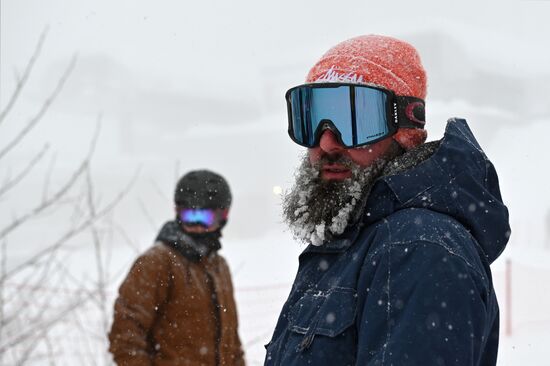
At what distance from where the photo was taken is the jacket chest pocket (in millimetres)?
1317

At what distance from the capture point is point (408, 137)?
164 centimetres

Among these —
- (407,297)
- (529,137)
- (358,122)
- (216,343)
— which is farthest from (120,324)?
(529,137)

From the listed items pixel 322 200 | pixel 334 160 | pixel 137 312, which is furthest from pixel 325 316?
pixel 137 312

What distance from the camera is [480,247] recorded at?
4.58ft

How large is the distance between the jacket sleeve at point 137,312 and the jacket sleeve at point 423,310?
207cm

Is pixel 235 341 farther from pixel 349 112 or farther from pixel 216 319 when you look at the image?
pixel 349 112

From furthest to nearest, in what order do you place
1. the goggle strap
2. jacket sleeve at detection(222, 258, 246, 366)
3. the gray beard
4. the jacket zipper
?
1. jacket sleeve at detection(222, 258, 246, 366)
2. the jacket zipper
3. the goggle strap
4. the gray beard

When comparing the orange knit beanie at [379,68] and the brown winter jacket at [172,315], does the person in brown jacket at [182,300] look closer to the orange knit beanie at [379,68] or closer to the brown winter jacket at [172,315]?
the brown winter jacket at [172,315]

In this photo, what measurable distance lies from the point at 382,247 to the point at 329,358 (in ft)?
0.81

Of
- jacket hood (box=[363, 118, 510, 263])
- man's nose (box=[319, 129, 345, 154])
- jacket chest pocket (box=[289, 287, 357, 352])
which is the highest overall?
man's nose (box=[319, 129, 345, 154])

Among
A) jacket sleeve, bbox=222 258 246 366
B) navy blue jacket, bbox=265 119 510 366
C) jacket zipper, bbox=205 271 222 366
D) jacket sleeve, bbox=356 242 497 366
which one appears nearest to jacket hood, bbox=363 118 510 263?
navy blue jacket, bbox=265 119 510 366

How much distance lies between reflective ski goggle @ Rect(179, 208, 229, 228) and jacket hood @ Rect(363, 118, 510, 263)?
2.29 meters

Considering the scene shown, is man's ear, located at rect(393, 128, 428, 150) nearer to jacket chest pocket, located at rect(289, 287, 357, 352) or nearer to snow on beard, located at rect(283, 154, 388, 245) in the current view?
snow on beard, located at rect(283, 154, 388, 245)

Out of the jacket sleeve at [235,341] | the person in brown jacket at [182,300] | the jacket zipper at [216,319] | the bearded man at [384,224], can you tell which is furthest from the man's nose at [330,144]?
the jacket sleeve at [235,341]
